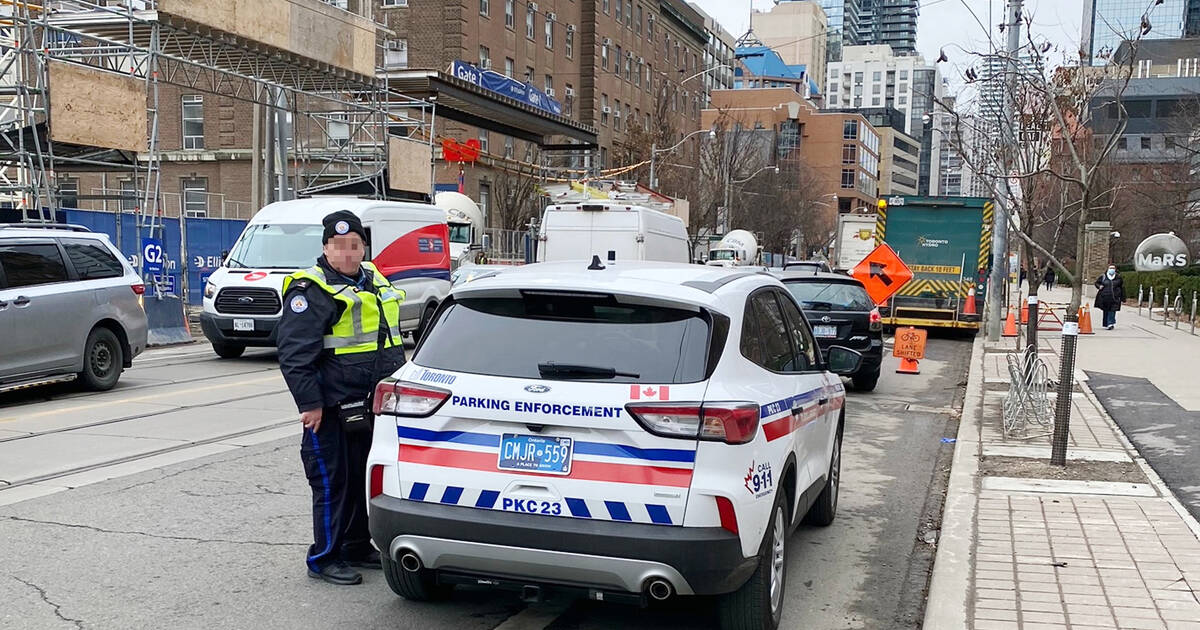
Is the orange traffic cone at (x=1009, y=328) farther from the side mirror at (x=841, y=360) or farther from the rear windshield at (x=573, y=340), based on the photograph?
the rear windshield at (x=573, y=340)

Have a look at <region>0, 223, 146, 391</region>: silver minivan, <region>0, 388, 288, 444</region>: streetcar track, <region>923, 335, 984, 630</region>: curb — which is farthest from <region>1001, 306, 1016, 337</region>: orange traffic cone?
<region>0, 223, 146, 391</region>: silver minivan

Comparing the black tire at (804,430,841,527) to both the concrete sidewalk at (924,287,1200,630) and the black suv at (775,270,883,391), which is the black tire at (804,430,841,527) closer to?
the concrete sidewalk at (924,287,1200,630)

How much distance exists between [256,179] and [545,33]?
26607mm

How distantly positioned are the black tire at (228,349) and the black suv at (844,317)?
8458 mm

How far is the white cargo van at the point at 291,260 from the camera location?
15070 millimetres

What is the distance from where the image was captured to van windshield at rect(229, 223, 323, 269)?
15.6 meters

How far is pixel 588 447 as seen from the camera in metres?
4.17

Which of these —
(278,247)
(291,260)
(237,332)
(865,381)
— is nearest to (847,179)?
(865,381)

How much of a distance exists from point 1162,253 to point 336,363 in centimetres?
4183

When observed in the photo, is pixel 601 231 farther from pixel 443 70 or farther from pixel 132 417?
pixel 443 70

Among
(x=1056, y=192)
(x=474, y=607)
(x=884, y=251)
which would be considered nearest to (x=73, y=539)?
(x=474, y=607)

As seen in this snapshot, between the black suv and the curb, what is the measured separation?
9.88 ft

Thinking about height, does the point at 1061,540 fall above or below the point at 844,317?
below

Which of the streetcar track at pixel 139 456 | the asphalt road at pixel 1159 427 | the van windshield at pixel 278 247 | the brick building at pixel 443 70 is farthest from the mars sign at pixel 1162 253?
the streetcar track at pixel 139 456
